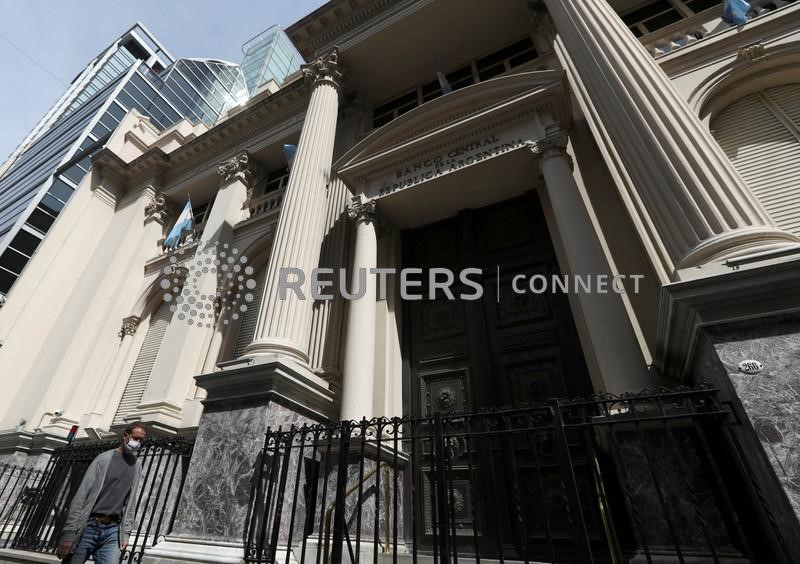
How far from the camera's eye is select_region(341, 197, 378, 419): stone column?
5371 millimetres

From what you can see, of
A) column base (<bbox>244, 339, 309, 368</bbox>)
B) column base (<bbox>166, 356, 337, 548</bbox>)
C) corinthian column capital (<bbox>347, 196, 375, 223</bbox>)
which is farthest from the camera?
corinthian column capital (<bbox>347, 196, 375, 223</bbox>)

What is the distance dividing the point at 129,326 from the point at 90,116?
68.9 feet

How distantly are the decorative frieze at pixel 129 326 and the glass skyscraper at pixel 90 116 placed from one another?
25.9 ft

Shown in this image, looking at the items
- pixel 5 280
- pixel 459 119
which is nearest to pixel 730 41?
pixel 459 119

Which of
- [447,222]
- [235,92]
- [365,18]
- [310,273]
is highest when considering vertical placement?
[235,92]

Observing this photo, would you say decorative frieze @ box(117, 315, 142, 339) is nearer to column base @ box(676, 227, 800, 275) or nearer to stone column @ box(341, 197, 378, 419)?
stone column @ box(341, 197, 378, 419)

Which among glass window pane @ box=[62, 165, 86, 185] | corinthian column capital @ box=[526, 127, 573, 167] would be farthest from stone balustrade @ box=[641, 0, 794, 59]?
glass window pane @ box=[62, 165, 86, 185]

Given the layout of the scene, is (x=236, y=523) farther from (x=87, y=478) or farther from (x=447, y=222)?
(x=447, y=222)

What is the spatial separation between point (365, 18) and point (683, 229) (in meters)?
9.62

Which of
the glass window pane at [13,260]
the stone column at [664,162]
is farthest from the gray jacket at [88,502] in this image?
the glass window pane at [13,260]

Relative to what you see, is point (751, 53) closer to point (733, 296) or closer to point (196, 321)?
point (733, 296)

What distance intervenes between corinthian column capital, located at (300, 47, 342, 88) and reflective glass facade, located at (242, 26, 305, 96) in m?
18.4

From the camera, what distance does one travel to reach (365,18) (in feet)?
32.6

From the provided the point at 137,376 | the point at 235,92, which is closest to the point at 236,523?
the point at 137,376
